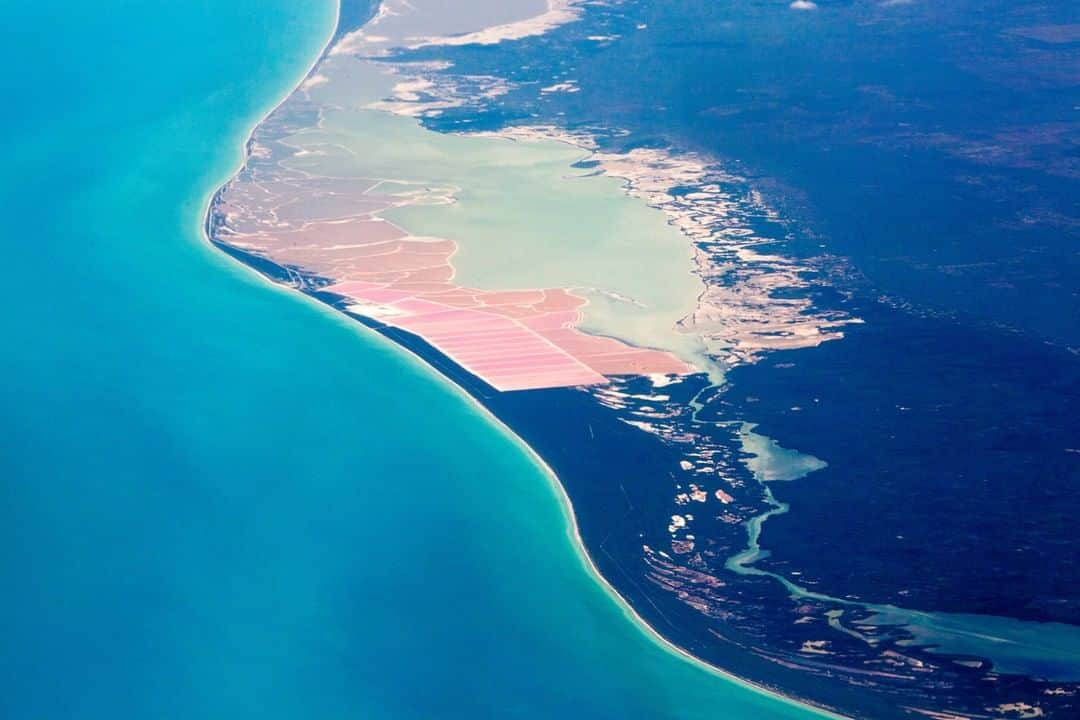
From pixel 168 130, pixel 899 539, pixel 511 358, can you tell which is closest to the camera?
pixel 899 539

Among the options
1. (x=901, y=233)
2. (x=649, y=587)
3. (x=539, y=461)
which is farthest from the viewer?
(x=901, y=233)

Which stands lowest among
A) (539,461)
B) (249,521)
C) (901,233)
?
(249,521)

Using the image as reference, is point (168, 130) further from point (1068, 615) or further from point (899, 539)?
point (1068, 615)

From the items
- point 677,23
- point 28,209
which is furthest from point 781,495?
point 677,23

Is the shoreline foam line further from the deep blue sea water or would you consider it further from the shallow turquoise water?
the deep blue sea water

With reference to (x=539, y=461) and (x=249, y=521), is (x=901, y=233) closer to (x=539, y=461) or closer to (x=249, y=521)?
(x=539, y=461)

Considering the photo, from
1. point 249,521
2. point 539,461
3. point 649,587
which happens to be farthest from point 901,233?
point 249,521
